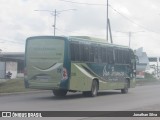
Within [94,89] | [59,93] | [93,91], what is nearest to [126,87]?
[94,89]

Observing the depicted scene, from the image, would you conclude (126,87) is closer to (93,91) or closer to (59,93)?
(93,91)

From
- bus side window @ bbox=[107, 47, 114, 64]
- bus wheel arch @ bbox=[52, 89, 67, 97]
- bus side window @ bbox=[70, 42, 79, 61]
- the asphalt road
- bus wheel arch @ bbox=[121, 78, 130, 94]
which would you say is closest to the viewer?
the asphalt road

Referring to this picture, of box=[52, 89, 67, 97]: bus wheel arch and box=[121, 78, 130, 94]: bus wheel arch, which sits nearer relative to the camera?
box=[52, 89, 67, 97]: bus wheel arch

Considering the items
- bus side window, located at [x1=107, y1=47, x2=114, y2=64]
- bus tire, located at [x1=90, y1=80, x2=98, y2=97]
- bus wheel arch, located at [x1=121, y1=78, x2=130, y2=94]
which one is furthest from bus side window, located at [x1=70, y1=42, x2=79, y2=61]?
bus wheel arch, located at [x1=121, y1=78, x2=130, y2=94]

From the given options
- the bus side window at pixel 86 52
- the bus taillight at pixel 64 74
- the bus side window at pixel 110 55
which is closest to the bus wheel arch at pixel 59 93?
the bus side window at pixel 86 52

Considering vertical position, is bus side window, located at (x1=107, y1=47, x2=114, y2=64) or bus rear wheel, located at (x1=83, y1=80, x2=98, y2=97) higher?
bus side window, located at (x1=107, y1=47, x2=114, y2=64)

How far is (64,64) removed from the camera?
24531 millimetres

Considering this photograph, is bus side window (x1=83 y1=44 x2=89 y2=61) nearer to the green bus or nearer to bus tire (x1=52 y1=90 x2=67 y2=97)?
the green bus

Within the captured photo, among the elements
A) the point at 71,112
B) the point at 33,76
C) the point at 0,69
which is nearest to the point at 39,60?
the point at 33,76

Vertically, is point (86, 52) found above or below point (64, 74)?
above

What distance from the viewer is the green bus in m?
24.6

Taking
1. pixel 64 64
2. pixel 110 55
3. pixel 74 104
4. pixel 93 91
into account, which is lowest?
pixel 74 104

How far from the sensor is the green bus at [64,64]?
2461 centimetres

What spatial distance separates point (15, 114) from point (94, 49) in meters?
13.9
